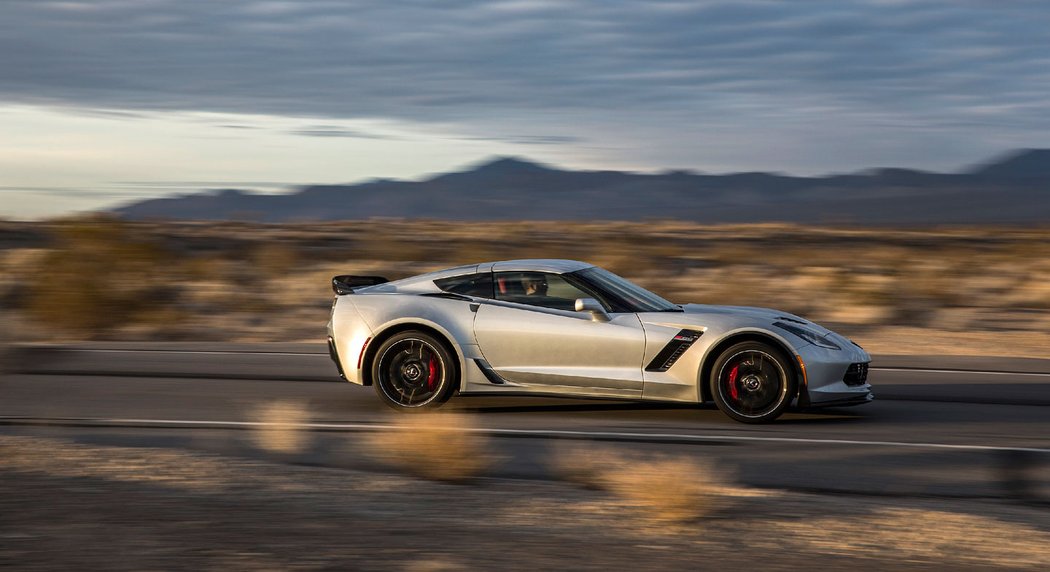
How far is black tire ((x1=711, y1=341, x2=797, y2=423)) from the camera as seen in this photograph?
9422 millimetres

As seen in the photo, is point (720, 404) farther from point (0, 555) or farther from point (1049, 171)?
point (1049, 171)

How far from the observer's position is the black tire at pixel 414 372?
32.9ft

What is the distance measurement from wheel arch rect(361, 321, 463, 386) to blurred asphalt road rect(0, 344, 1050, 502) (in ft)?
1.20

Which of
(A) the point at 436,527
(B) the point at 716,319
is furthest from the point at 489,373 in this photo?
(A) the point at 436,527

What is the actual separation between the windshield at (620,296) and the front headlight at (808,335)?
33.2 inches

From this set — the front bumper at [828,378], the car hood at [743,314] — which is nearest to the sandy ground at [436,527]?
the front bumper at [828,378]

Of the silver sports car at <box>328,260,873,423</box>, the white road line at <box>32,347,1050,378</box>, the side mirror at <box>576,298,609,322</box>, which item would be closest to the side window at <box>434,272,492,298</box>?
the silver sports car at <box>328,260,873,423</box>

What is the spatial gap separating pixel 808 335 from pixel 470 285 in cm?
274

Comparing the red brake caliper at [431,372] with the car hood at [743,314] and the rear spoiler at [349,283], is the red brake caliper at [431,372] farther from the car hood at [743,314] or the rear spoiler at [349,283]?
the car hood at [743,314]

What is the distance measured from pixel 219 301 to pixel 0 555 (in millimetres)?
19027

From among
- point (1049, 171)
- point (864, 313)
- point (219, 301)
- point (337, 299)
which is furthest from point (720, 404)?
point (1049, 171)

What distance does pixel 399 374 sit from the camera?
33.4 feet

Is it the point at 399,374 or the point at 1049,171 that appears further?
Answer: the point at 1049,171

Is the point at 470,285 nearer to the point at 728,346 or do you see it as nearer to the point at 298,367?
the point at 728,346
